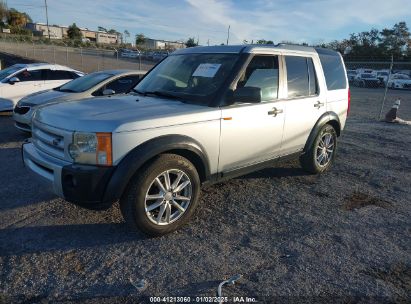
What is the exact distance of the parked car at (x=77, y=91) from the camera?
7.55 meters

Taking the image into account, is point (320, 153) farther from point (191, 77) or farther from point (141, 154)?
point (141, 154)

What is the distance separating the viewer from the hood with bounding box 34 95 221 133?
3.33 meters

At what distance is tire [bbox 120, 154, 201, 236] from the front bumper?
0.26 meters

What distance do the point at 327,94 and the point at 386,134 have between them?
4.78 meters

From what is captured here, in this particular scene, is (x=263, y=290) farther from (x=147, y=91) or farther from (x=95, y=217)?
(x=147, y=91)

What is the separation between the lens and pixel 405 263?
135 inches

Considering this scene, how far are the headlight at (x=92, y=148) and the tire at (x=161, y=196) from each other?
366 millimetres

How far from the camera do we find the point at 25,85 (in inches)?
399

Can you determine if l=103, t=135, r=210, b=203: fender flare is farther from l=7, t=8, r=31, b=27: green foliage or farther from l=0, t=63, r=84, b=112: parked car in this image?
l=7, t=8, r=31, b=27: green foliage

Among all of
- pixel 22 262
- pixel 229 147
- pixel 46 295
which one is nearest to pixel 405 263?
pixel 229 147

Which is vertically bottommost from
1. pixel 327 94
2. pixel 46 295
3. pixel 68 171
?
pixel 46 295

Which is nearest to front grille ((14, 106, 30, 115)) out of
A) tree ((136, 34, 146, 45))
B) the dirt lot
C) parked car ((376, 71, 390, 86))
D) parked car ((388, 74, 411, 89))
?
the dirt lot

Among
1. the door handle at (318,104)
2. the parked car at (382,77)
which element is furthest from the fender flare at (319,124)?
the parked car at (382,77)

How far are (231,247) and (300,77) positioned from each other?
Result: 8.82 ft
